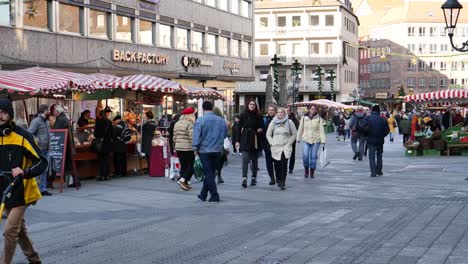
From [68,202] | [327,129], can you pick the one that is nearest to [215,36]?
[327,129]

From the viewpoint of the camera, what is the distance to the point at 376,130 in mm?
18734

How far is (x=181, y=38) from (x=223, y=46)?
247 inches

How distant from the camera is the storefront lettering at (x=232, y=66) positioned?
156 feet

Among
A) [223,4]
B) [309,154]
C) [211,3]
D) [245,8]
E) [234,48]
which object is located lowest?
[309,154]

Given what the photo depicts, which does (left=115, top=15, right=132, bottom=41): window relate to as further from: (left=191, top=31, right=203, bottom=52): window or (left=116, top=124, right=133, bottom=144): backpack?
(left=116, top=124, right=133, bottom=144): backpack

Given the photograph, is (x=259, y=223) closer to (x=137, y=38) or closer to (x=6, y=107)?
(x=6, y=107)

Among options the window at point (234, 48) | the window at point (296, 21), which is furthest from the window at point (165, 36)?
the window at point (296, 21)

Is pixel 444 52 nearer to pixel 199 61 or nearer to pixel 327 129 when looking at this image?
pixel 327 129

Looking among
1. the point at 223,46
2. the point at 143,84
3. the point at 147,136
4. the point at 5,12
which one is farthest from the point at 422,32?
the point at 147,136

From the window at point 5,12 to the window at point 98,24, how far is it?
545 centimetres

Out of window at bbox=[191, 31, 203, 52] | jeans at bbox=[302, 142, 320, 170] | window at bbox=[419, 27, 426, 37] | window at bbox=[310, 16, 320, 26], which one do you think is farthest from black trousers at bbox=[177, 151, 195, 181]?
window at bbox=[419, 27, 426, 37]

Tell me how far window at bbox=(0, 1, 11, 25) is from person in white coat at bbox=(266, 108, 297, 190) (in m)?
14.8

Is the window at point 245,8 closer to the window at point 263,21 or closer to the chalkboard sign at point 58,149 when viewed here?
the window at point 263,21

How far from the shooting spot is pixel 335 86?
3396 inches
